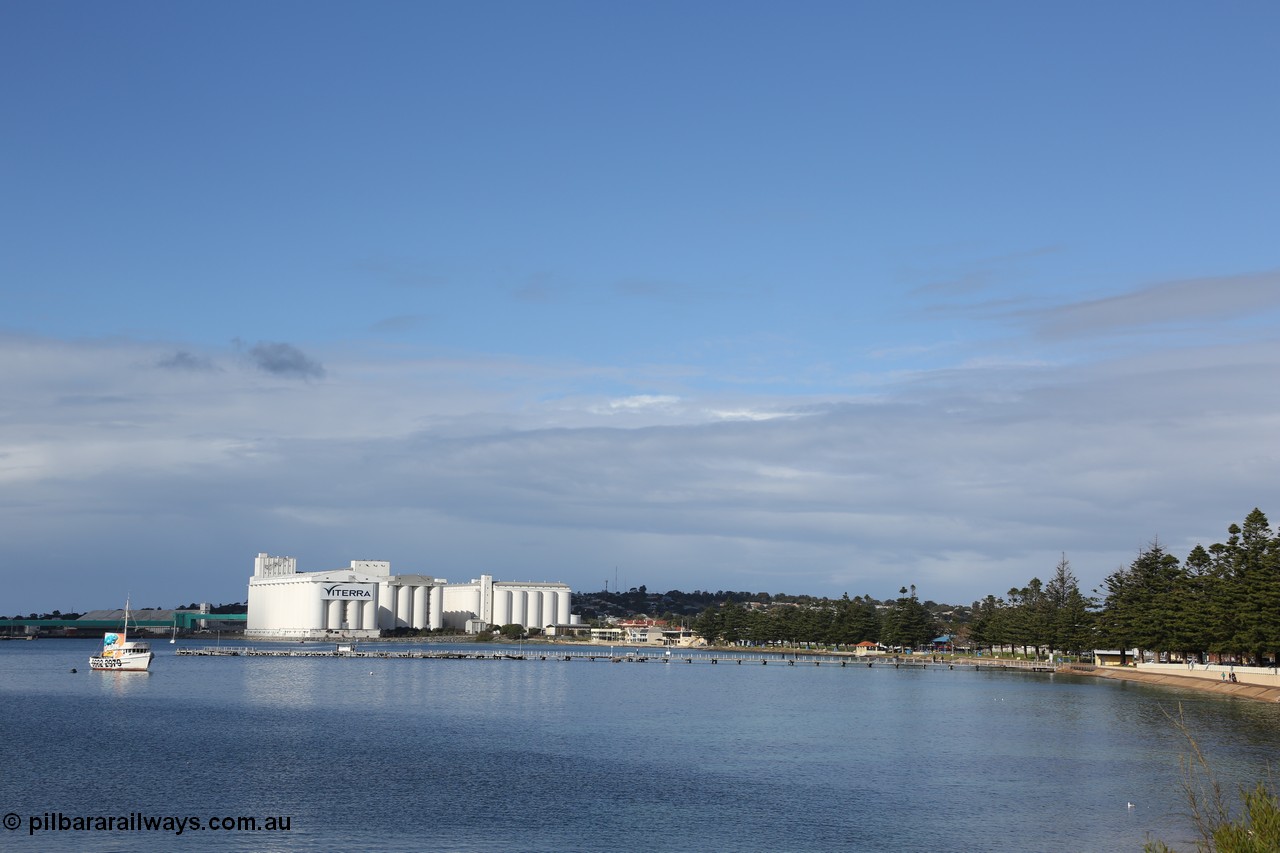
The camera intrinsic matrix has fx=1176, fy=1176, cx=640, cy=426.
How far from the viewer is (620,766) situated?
205ft

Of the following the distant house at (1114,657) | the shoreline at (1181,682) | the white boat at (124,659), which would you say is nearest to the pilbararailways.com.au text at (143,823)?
the shoreline at (1181,682)

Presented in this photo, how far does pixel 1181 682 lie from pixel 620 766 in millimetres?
81662

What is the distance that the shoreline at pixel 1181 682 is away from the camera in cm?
10075

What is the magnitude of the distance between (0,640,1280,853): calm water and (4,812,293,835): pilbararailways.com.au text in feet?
2.20

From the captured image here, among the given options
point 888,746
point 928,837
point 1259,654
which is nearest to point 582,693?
point 888,746

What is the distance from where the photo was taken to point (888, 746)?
2896 inches

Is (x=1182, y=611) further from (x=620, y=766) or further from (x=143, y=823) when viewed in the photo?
(x=143, y=823)

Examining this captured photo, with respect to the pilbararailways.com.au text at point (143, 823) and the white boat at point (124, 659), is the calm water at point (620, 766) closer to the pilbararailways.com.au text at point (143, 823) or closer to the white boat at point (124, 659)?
the pilbararailways.com.au text at point (143, 823)

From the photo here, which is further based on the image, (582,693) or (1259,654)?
(582,693)

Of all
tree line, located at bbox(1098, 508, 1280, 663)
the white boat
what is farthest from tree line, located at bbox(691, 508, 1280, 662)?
the white boat

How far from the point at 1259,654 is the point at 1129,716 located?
3521 cm

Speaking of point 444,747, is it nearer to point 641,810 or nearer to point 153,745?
point 153,745

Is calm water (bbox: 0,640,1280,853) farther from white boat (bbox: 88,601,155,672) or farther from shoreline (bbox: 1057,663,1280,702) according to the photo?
white boat (bbox: 88,601,155,672)

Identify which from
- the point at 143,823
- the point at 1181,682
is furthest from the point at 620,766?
the point at 1181,682
